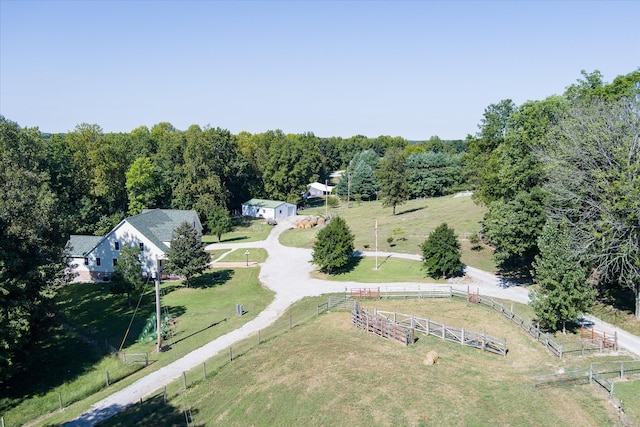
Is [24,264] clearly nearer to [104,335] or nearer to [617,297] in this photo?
[104,335]

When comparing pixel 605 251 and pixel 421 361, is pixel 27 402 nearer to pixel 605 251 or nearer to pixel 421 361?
pixel 421 361

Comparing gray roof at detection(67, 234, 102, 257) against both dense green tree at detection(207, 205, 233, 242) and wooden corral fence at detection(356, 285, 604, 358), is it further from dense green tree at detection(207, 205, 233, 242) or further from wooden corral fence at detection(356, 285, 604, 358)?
wooden corral fence at detection(356, 285, 604, 358)

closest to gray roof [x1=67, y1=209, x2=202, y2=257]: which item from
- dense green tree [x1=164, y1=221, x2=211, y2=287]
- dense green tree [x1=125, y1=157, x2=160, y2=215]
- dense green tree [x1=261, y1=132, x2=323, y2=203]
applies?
dense green tree [x1=164, y1=221, x2=211, y2=287]

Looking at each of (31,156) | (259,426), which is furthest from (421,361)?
Answer: (31,156)

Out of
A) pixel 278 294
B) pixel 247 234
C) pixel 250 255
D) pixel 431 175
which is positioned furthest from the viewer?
pixel 431 175

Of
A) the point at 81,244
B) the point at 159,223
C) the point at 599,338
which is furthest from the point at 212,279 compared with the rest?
the point at 599,338

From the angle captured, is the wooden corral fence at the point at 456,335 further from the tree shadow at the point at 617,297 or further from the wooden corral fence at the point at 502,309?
the tree shadow at the point at 617,297
